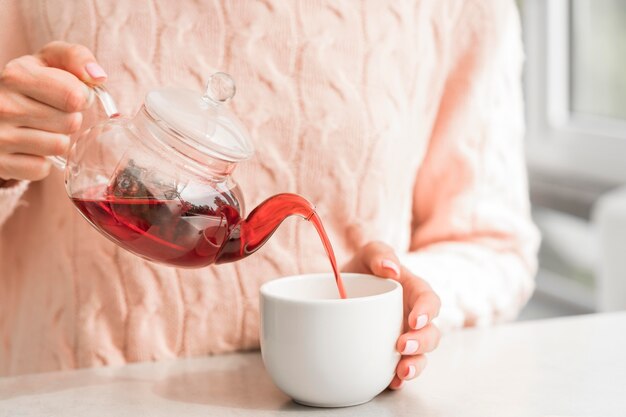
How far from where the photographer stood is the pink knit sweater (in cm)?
95

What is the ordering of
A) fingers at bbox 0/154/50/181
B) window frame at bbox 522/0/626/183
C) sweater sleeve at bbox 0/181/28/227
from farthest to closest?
1. window frame at bbox 522/0/626/183
2. sweater sleeve at bbox 0/181/28/227
3. fingers at bbox 0/154/50/181

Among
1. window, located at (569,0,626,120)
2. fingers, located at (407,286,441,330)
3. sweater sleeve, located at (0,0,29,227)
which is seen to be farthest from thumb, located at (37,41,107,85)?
window, located at (569,0,626,120)

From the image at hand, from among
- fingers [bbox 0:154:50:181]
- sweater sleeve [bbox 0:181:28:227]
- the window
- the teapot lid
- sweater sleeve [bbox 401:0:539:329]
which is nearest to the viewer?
the teapot lid

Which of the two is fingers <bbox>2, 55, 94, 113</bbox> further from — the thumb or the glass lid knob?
the glass lid knob

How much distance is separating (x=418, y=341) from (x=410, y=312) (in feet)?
0.12

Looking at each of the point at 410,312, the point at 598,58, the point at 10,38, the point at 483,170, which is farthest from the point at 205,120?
the point at 598,58

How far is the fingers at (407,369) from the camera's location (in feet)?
2.39

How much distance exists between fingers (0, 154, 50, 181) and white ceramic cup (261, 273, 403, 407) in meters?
0.23

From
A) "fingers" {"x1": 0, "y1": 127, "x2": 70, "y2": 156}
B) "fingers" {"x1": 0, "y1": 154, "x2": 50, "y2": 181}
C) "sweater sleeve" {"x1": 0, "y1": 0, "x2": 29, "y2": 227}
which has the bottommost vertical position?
"fingers" {"x1": 0, "y1": 154, "x2": 50, "y2": 181}

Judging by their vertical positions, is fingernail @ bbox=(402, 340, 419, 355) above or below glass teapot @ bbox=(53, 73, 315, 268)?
below

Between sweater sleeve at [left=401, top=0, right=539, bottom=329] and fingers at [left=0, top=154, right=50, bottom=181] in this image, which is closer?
fingers at [left=0, top=154, right=50, bottom=181]

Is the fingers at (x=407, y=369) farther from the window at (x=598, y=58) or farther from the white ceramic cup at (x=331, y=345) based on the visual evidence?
the window at (x=598, y=58)

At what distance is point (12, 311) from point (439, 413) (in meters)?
0.60

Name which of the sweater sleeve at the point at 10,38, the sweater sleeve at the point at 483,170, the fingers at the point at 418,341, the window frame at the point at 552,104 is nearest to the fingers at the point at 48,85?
the sweater sleeve at the point at 10,38
